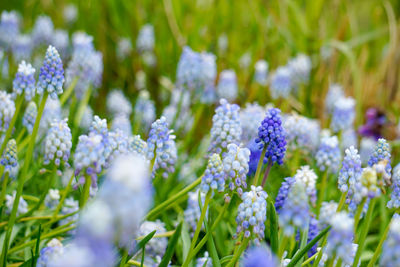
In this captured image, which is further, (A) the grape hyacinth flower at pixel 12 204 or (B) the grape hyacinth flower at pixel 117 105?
(B) the grape hyacinth flower at pixel 117 105

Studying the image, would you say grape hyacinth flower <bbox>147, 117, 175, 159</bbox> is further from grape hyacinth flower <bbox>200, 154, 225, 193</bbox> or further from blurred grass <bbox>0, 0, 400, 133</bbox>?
blurred grass <bbox>0, 0, 400, 133</bbox>

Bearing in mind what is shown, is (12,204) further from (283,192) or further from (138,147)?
(283,192)

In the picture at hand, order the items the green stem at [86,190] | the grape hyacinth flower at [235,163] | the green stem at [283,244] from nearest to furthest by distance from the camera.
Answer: the green stem at [283,244] → the green stem at [86,190] → the grape hyacinth flower at [235,163]

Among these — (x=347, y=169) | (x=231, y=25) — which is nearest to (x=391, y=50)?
(x=231, y=25)

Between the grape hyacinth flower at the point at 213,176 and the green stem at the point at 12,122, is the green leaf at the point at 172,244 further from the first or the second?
the green stem at the point at 12,122

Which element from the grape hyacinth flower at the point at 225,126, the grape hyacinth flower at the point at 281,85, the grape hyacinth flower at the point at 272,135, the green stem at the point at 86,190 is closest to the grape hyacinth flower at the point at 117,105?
the grape hyacinth flower at the point at 281,85

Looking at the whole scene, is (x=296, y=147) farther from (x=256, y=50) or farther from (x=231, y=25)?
(x=231, y=25)

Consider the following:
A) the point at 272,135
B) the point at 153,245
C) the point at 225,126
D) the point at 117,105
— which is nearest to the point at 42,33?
the point at 117,105
